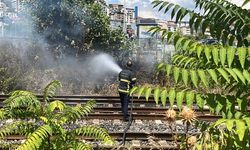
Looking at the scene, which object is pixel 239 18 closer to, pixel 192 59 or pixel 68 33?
pixel 192 59

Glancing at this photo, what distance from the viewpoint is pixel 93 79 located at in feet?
65.7

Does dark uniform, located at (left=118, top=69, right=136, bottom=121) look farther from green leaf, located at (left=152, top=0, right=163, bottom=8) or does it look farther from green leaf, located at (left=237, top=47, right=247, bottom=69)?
green leaf, located at (left=237, top=47, right=247, bottom=69)

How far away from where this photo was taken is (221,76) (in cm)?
267

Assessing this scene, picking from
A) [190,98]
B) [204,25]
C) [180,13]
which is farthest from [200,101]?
[180,13]

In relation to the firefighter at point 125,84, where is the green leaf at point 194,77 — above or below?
above

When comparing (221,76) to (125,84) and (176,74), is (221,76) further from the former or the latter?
(125,84)

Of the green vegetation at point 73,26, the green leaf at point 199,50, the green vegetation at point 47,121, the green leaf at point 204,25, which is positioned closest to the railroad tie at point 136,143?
the green vegetation at point 47,121

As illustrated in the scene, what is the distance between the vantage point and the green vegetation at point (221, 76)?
7.98 ft

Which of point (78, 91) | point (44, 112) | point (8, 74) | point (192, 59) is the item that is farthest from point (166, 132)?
point (8, 74)

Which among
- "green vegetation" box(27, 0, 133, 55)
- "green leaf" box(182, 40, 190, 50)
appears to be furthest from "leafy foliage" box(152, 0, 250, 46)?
"green vegetation" box(27, 0, 133, 55)

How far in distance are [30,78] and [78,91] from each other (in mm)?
2193

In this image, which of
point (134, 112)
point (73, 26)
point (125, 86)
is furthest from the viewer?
point (73, 26)

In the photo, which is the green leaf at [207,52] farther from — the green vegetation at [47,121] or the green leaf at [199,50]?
the green vegetation at [47,121]

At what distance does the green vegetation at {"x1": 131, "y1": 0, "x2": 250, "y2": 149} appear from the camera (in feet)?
7.98
